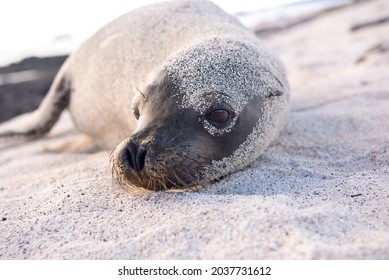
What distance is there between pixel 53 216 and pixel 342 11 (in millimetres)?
11412

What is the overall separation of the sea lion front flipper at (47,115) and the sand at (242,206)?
551mm

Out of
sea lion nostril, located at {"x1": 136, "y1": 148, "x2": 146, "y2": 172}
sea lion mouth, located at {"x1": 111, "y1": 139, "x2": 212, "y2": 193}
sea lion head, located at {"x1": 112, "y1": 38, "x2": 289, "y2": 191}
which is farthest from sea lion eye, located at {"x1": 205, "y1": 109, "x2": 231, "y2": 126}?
sea lion nostril, located at {"x1": 136, "y1": 148, "x2": 146, "y2": 172}

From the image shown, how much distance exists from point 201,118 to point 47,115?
7.87 feet

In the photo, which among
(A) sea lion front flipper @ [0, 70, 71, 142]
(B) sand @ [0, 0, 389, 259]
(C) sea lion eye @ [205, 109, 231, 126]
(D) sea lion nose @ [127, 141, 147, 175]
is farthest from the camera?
(A) sea lion front flipper @ [0, 70, 71, 142]

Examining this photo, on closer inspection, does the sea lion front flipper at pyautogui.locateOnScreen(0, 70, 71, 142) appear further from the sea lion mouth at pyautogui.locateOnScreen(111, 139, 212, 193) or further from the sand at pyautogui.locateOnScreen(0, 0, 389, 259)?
the sea lion mouth at pyautogui.locateOnScreen(111, 139, 212, 193)

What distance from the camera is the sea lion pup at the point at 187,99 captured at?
2289mm

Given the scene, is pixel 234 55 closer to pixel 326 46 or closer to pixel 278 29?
pixel 326 46

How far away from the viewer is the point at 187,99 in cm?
242

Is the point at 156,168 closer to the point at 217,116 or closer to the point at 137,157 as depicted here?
the point at 137,157

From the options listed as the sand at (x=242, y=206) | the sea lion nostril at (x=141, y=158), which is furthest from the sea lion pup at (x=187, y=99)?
the sand at (x=242, y=206)

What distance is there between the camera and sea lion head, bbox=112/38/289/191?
226 centimetres

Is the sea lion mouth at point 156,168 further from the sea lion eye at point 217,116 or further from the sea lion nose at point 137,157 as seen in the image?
the sea lion eye at point 217,116

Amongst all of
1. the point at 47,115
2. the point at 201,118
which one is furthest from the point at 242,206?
the point at 47,115
